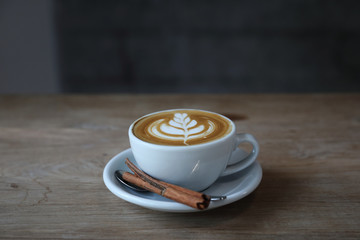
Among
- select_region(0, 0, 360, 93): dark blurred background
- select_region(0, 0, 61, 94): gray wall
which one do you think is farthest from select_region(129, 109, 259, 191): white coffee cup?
select_region(0, 0, 61, 94): gray wall

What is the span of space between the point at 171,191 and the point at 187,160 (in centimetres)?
5

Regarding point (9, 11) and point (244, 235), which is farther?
point (9, 11)

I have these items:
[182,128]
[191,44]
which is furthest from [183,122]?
[191,44]

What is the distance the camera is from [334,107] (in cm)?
100

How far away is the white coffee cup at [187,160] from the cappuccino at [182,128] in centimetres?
1

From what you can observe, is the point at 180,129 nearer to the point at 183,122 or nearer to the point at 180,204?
the point at 183,122

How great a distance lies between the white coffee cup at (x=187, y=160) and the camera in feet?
1.45

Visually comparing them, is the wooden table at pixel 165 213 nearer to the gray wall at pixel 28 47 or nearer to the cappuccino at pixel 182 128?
the cappuccino at pixel 182 128

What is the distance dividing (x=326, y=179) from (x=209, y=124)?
21 cm

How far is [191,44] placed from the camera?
2254 millimetres

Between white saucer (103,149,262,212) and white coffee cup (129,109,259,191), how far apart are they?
0.02m

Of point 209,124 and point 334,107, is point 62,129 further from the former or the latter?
point 334,107

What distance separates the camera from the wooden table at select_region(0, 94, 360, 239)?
16.7 inches

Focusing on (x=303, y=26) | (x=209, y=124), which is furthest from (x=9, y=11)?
(x=209, y=124)
